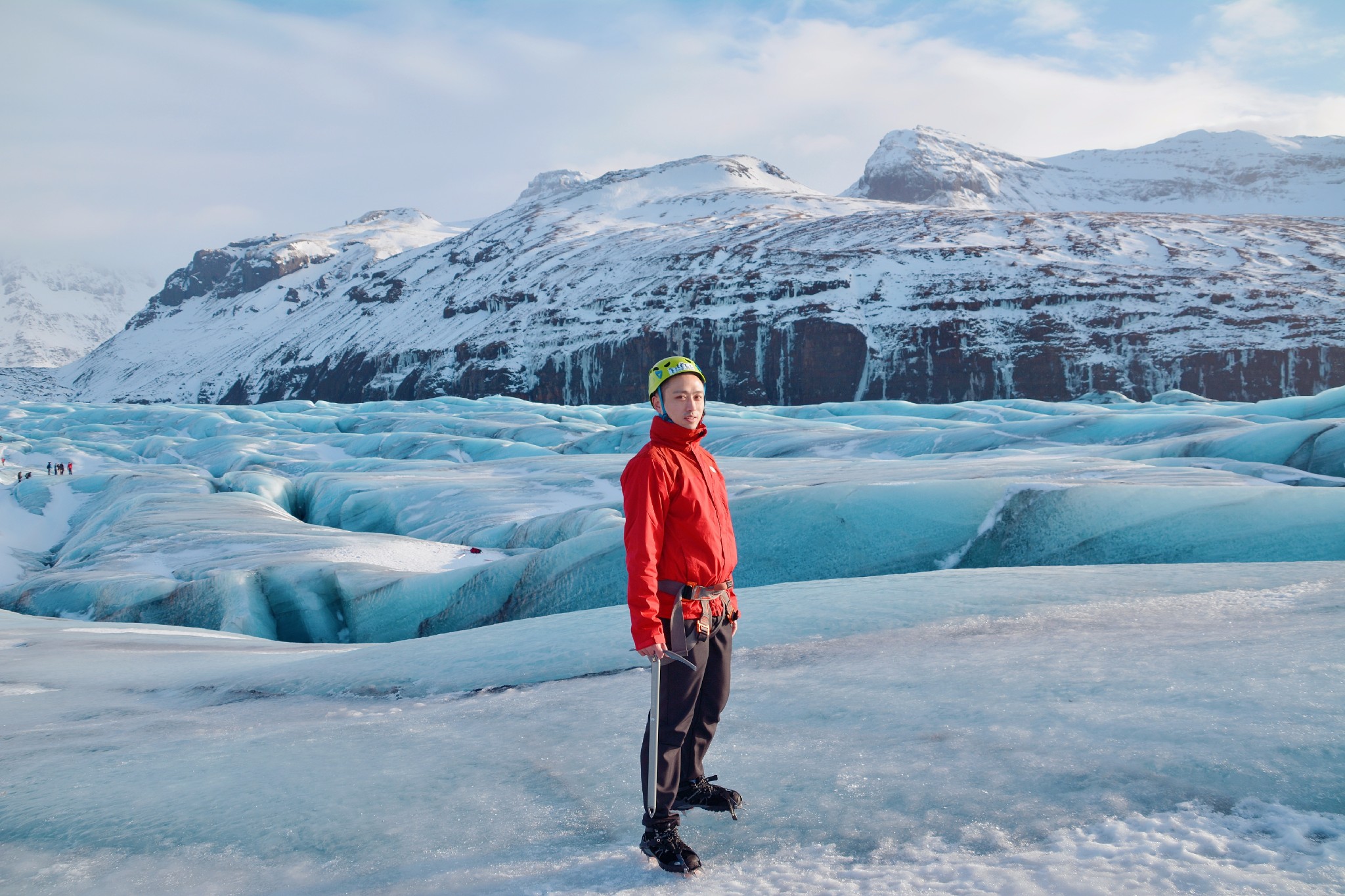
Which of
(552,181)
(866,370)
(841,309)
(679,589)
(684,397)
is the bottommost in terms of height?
(679,589)

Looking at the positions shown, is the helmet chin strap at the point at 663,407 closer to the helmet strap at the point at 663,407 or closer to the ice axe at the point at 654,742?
the helmet strap at the point at 663,407

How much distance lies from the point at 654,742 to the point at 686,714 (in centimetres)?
17

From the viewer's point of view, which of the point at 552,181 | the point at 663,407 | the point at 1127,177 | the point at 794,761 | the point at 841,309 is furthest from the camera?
→ the point at 552,181

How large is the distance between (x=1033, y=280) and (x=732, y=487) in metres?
44.8

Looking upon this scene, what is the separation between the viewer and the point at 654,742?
2.32m

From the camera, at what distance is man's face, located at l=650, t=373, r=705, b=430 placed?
8.29ft

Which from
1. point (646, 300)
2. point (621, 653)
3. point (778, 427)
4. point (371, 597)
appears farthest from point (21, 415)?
point (621, 653)

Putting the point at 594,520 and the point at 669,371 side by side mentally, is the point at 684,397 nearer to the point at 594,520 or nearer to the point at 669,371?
the point at 669,371

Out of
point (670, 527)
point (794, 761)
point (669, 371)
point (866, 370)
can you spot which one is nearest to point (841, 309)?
point (866, 370)

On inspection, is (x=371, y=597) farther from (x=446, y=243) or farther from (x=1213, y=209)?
(x=1213, y=209)

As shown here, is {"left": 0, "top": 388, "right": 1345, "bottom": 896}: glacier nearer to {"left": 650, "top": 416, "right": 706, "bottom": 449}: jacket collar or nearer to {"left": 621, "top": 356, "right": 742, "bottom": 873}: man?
{"left": 621, "top": 356, "right": 742, "bottom": 873}: man

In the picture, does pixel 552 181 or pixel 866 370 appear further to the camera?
pixel 552 181

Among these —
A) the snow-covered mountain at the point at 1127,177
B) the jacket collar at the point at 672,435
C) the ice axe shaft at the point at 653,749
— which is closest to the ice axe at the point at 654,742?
the ice axe shaft at the point at 653,749

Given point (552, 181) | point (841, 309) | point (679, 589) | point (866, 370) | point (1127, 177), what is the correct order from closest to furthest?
point (679, 589) < point (866, 370) < point (841, 309) < point (1127, 177) < point (552, 181)
